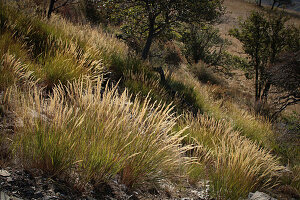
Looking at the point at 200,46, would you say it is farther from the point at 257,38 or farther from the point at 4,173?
the point at 4,173

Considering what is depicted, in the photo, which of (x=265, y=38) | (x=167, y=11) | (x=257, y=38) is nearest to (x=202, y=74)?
(x=257, y=38)

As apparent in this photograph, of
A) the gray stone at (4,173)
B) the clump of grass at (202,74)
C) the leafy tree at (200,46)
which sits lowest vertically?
the clump of grass at (202,74)

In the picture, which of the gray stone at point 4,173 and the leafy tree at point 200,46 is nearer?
the gray stone at point 4,173

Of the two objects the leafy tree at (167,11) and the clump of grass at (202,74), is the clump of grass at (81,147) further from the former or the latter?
the clump of grass at (202,74)

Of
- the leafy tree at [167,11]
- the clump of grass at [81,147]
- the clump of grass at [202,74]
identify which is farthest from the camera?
the clump of grass at [202,74]

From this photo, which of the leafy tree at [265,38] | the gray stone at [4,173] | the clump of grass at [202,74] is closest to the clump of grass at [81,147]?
the gray stone at [4,173]

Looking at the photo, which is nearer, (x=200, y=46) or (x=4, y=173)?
(x=4, y=173)

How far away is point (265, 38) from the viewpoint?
16.4 m

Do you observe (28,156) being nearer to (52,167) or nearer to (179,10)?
(52,167)

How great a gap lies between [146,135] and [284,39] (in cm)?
1823

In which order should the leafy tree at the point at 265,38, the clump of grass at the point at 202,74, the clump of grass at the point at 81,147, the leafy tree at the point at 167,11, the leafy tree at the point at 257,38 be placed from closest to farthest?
the clump of grass at the point at 81,147
the leafy tree at the point at 167,11
the leafy tree at the point at 265,38
the leafy tree at the point at 257,38
the clump of grass at the point at 202,74

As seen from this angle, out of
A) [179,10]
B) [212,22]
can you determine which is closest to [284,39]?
[212,22]

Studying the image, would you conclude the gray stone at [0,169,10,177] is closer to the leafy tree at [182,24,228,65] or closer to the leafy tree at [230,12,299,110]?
the leafy tree at [230,12,299,110]

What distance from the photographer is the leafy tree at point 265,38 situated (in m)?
15.9
